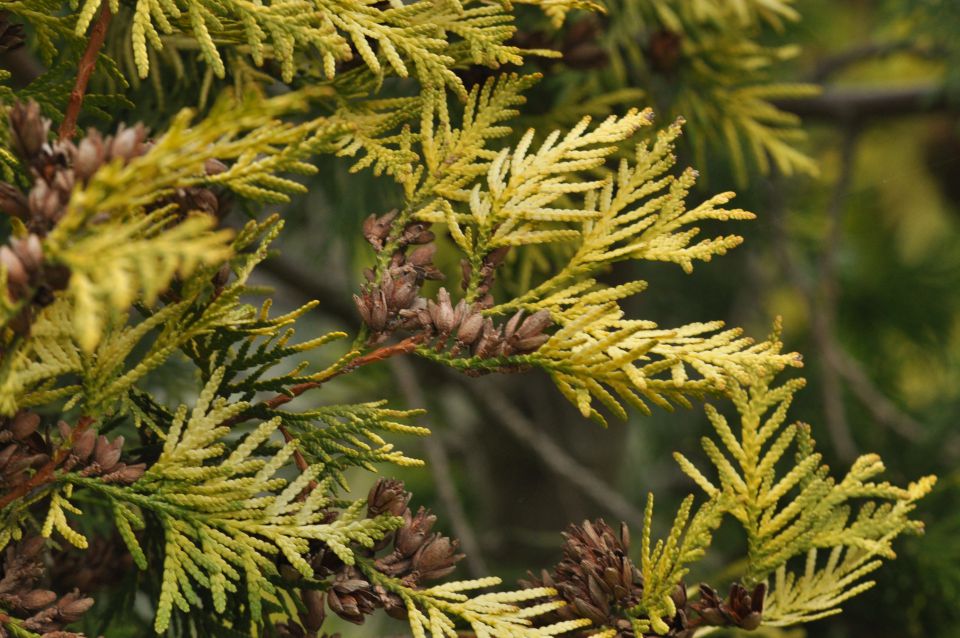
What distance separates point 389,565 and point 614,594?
0.58ft

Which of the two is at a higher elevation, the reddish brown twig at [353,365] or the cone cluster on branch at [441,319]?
the cone cluster on branch at [441,319]

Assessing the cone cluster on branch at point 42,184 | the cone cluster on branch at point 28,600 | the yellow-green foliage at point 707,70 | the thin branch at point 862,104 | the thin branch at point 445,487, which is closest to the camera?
the cone cluster on branch at point 42,184

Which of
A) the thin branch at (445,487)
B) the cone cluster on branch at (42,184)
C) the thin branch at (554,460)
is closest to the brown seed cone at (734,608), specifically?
the cone cluster on branch at (42,184)

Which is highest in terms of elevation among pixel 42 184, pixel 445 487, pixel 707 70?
pixel 707 70

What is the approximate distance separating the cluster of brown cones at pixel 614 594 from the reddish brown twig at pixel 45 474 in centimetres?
36

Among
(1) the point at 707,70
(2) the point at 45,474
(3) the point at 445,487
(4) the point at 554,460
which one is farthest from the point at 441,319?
(4) the point at 554,460

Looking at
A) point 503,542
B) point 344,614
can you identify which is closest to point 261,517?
point 344,614

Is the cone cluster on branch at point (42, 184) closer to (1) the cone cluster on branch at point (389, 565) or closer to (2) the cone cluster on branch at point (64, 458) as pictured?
(2) the cone cluster on branch at point (64, 458)

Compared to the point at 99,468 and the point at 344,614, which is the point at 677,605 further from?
the point at 99,468

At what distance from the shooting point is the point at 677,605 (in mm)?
763

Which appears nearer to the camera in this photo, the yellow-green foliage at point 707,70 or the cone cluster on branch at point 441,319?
the cone cluster on branch at point 441,319

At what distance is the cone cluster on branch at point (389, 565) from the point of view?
28.4 inches

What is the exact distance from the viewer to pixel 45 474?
67cm

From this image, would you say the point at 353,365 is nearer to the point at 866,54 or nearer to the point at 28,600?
the point at 28,600
